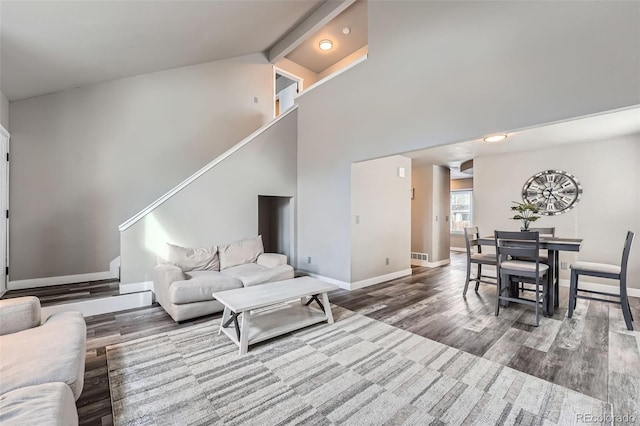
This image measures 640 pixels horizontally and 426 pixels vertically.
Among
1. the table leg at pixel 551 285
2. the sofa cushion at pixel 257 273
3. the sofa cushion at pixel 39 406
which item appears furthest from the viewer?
the sofa cushion at pixel 257 273

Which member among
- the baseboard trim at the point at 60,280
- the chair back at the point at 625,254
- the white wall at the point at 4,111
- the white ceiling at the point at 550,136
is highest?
the white wall at the point at 4,111

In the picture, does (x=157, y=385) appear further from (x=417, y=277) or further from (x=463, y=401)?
(x=417, y=277)

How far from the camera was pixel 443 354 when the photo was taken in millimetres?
2406

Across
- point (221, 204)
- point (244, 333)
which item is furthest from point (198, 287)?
point (221, 204)

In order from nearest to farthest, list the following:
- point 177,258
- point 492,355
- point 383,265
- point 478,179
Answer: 1. point 492,355
2. point 177,258
3. point 383,265
4. point 478,179

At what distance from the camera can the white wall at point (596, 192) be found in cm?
414

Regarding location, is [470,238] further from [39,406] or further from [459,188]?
[459,188]

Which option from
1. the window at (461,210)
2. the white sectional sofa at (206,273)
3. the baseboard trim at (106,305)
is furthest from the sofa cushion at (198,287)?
the window at (461,210)

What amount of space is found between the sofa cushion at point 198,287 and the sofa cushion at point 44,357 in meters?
1.05

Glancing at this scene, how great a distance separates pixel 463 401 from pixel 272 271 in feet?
8.60

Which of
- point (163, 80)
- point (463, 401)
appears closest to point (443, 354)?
point (463, 401)

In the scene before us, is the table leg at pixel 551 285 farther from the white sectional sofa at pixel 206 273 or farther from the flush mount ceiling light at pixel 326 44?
the flush mount ceiling light at pixel 326 44

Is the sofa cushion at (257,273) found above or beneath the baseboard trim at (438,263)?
above

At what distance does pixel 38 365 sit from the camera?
1457mm
